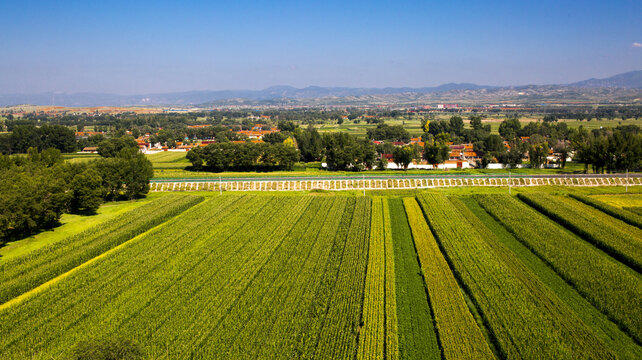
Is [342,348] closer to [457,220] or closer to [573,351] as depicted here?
[573,351]

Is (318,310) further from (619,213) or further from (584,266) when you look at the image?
(619,213)

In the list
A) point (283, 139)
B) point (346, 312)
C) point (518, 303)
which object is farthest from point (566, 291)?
point (283, 139)

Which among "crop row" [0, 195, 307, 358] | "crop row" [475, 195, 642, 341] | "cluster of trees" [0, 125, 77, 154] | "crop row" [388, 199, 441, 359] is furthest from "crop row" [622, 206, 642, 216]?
"cluster of trees" [0, 125, 77, 154]

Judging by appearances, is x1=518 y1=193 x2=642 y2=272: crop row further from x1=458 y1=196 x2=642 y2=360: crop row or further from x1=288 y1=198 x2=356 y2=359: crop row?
x1=288 y1=198 x2=356 y2=359: crop row

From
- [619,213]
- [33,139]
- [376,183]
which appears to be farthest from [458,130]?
[33,139]

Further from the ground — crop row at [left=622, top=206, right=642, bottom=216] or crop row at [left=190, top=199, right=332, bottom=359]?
crop row at [left=190, top=199, right=332, bottom=359]

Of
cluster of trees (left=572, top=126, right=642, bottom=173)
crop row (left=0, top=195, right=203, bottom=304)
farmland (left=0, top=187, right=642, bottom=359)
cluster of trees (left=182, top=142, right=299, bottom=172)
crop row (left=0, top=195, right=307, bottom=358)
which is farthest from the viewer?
cluster of trees (left=182, top=142, right=299, bottom=172)
